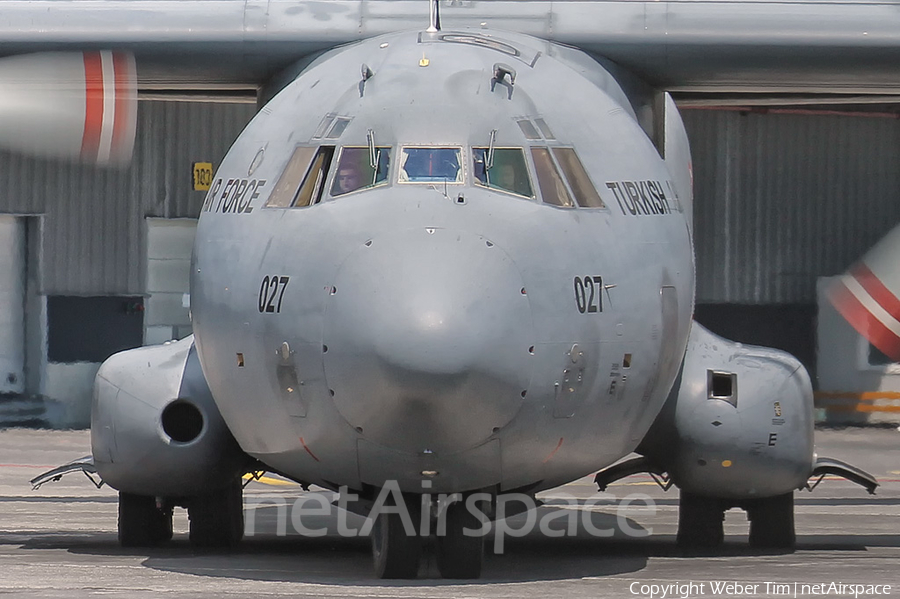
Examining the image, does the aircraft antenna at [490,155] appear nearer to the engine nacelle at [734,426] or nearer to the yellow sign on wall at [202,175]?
the engine nacelle at [734,426]

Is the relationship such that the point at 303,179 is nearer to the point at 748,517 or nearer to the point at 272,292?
the point at 272,292

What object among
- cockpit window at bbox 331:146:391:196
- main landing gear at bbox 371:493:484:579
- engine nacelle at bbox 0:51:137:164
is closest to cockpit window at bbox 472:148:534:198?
cockpit window at bbox 331:146:391:196

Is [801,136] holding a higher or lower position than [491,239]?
higher

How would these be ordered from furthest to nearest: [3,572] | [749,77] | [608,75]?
[749,77] → [608,75] → [3,572]

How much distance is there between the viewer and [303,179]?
939 cm

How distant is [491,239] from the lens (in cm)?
852

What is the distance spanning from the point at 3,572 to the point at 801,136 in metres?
20.4

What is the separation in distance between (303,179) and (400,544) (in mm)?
2252

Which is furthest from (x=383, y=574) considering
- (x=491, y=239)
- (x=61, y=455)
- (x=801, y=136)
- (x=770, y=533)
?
(x=801, y=136)

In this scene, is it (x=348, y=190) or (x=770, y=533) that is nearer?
(x=348, y=190)

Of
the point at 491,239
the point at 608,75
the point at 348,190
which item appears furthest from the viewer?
the point at 608,75

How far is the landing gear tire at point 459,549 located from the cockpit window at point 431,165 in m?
1.93

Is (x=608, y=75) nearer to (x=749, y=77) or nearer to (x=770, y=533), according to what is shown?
(x=749, y=77)

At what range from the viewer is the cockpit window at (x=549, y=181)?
923 centimetres
